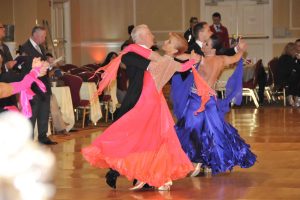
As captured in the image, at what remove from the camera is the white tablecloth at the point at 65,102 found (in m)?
9.66

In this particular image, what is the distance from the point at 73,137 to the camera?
9.34 meters

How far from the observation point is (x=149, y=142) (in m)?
5.40

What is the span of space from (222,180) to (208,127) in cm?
48

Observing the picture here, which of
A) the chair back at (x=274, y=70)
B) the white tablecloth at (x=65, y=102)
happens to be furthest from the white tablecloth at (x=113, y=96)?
the chair back at (x=274, y=70)

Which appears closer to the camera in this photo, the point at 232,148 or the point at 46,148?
the point at 232,148

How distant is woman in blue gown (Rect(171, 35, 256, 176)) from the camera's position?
600 centimetres

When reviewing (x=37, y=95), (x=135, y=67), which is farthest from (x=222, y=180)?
(x=37, y=95)

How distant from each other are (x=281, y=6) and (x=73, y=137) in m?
9.65

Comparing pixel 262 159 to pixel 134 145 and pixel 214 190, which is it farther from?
pixel 134 145

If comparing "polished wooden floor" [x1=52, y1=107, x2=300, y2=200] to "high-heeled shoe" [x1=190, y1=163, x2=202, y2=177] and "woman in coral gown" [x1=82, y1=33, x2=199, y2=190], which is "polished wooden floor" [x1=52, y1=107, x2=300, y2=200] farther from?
"woman in coral gown" [x1=82, y1=33, x2=199, y2=190]

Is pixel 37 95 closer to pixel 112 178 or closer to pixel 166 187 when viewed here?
pixel 112 178

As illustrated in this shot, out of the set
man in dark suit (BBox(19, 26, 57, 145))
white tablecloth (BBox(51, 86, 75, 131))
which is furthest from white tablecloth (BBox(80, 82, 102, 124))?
man in dark suit (BBox(19, 26, 57, 145))

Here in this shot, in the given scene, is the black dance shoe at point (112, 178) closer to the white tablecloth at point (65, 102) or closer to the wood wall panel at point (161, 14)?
the white tablecloth at point (65, 102)

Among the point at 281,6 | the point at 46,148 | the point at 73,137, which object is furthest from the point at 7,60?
the point at 281,6
